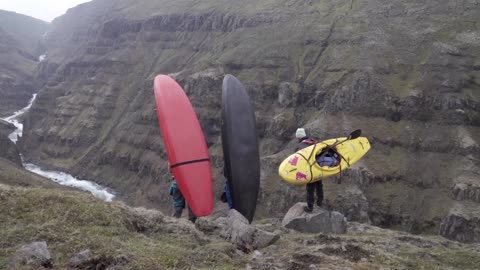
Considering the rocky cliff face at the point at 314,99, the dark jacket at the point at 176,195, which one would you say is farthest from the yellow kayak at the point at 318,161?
the rocky cliff face at the point at 314,99

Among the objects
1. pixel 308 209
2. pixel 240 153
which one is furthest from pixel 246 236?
pixel 308 209

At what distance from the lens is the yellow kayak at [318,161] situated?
16500mm

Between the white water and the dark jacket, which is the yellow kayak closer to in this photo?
the dark jacket

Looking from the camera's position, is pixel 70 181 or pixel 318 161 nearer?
pixel 318 161

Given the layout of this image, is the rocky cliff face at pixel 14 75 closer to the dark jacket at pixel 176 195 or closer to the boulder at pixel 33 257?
the dark jacket at pixel 176 195

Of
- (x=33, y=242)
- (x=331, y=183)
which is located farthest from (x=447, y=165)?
(x=33, y=242)

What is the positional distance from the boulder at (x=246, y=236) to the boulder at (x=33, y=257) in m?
4.15

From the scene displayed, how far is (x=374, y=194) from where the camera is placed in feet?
198

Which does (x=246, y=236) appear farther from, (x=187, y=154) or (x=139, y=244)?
(x=187, y=154)

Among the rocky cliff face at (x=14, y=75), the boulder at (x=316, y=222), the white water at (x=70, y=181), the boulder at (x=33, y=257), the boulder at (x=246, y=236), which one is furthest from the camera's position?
the rocky cliff face at (x=14, y=75)

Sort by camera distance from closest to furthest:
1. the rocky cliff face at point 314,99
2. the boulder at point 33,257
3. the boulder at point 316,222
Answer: the boulder at point 33,257
the boulder at point 316,222
the rocky cliff face at point 314,99

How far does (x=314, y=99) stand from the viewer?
7681 cm

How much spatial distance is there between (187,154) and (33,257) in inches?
323

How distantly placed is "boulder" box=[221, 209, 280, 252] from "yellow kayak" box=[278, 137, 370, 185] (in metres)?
4.66
